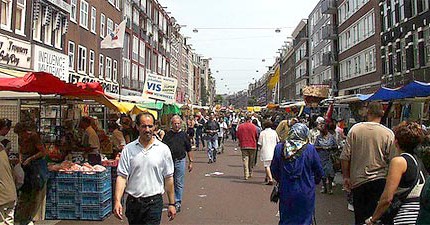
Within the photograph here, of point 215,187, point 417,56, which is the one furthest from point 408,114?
point 417,56

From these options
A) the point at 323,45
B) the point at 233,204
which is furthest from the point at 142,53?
the point at 233,204

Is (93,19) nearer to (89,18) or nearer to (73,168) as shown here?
(89,18)

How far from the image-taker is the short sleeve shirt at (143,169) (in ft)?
15.1

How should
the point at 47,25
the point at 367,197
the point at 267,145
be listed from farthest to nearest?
1. the point at 47,25
2. the point at 267,145
3. the point at 367,197

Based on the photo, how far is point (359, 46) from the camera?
40125 millimetres

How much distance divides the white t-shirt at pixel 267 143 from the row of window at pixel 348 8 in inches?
1191

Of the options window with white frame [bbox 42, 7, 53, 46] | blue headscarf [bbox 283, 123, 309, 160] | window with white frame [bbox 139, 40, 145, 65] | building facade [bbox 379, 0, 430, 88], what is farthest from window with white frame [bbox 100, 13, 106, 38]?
blue headscarf [bbox 283, 123, 309, 160]

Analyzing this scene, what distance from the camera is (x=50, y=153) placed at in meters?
8.75

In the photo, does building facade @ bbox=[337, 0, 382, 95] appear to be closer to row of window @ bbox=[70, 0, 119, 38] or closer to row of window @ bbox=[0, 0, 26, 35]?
row of window @ bbox=[70, 0, 119, 38]

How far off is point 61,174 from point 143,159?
3827 millimetres

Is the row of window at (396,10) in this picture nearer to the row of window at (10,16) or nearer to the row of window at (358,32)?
the row of window at (358,32)

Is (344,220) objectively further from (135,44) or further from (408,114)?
(135,44)

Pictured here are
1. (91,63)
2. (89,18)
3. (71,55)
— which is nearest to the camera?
(71,55)

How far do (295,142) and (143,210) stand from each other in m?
1.91
